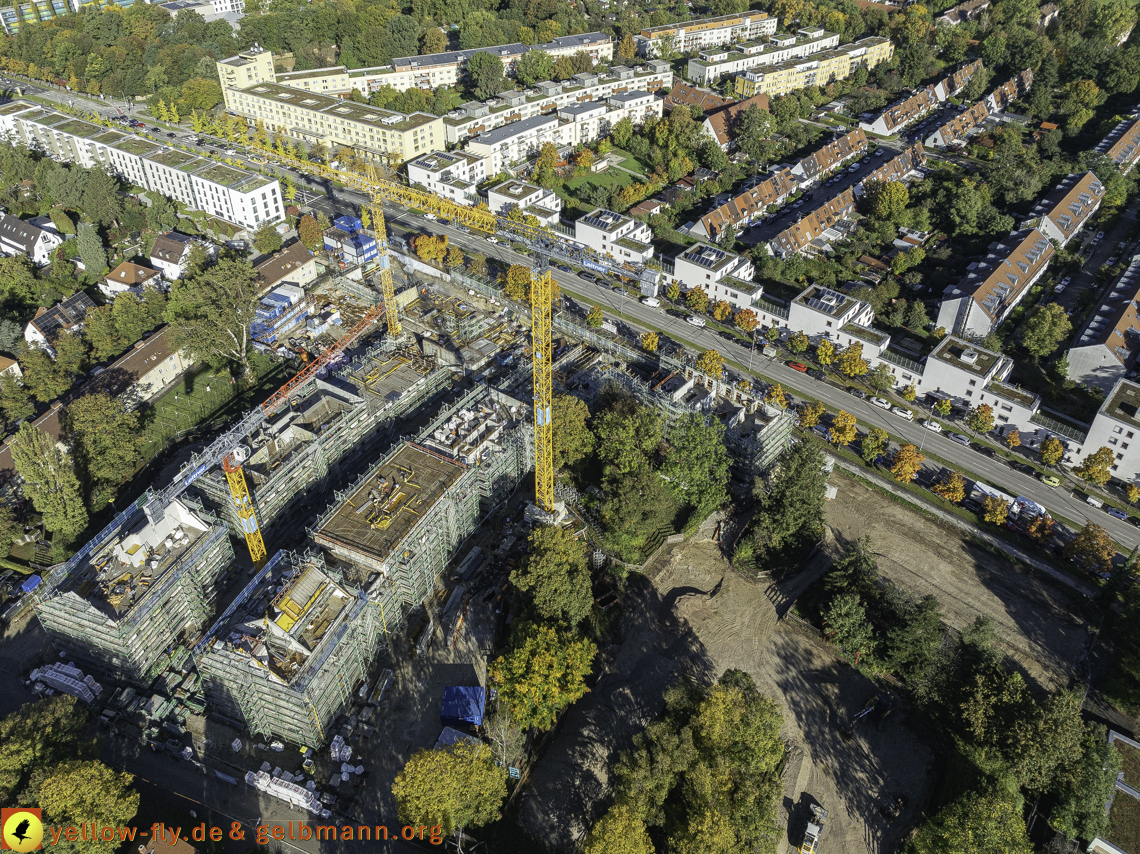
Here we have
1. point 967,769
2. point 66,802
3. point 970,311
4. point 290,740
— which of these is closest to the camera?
point 66,802

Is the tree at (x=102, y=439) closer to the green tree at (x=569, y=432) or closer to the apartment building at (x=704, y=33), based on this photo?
the green tree at (x=569, y=432)

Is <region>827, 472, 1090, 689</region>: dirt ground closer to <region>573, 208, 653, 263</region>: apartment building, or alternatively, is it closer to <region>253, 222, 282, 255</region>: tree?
<region>573, 208, 653, 263</region>: apartment building

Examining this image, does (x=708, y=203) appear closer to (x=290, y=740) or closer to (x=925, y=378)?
(x=925, y=378)

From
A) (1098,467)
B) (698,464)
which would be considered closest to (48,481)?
(698,464)

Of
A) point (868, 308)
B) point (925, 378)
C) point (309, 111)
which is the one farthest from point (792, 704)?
point (309, 111)

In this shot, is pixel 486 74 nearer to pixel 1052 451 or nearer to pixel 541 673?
pixel 1052 451

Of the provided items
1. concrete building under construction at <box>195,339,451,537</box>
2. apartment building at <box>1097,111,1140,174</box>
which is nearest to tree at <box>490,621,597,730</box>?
concrete building under construction at <box>195,339,451,537</box>
